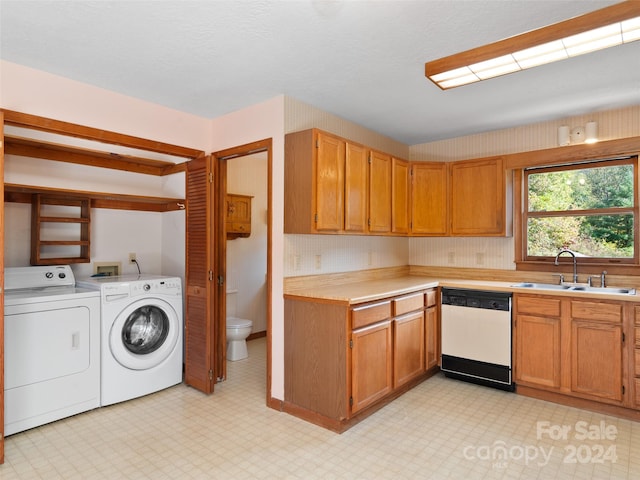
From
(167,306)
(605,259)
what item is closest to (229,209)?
(167,306)

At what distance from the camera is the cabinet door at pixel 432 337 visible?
3.59 m

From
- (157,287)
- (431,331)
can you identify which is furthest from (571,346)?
(157,287)

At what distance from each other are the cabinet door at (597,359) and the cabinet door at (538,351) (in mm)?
124

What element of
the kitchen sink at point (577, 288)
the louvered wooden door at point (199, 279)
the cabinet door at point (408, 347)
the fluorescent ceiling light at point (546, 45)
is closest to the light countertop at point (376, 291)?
the kitchen sink at point (577, 288)

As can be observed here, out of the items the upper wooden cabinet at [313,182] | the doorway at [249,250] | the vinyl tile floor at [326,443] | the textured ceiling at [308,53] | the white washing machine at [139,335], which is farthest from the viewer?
the doorway at [249,250]

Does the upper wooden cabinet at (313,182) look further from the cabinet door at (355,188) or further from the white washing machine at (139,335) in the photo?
the white washing machine at (139,335)

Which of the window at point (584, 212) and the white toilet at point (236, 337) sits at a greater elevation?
the window at point (584, 212)

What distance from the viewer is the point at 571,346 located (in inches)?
121

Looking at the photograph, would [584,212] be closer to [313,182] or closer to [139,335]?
[313,182]

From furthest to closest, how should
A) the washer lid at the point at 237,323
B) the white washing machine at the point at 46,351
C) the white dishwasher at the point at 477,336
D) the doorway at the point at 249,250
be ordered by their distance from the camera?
the doorway at the point at 249,250, the washer lid at the point at 237,323, the white dishwasher at the point at 477,336, the white washing machine at the point at 46,351

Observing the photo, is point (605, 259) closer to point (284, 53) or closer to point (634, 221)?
point (634, 221)

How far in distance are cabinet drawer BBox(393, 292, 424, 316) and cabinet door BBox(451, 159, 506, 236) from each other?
974 millimetres

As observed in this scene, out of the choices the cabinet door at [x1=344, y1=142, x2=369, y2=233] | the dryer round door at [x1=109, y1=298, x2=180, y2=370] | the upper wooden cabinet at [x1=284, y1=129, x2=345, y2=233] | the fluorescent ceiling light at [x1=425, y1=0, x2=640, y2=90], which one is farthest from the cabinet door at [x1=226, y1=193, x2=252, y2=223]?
the fluorescent ceiling light at [x1=425, y1=0, x2=640, y2=90]

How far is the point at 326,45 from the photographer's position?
226 cm
